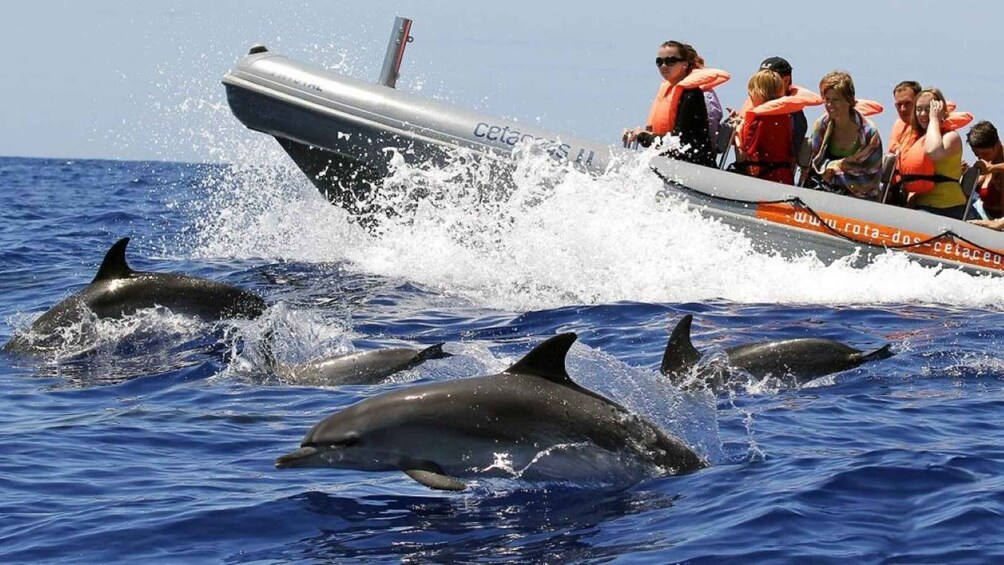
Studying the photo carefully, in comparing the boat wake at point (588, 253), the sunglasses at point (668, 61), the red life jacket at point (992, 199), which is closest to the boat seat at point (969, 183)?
the red life jacket at point (992, 199)

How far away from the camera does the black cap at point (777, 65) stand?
13586mm

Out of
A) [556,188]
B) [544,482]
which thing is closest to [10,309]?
[556,188]

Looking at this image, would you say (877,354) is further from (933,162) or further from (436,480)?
(933,162)

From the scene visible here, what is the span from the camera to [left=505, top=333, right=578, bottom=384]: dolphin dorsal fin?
5777mm

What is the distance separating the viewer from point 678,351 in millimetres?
7812

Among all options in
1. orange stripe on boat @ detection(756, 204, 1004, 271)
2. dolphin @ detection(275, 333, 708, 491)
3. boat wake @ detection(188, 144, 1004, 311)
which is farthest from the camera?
orange stripe on boat @ detection(756, 204, 1004, 271)

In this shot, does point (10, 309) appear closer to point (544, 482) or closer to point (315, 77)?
point (315, 77)

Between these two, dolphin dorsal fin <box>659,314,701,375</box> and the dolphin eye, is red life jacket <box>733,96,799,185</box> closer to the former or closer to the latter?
dolphin dorsal fin <box>659,314,701,375</box>

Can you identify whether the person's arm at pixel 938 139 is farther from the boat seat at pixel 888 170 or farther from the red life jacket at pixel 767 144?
the red life jacket at pixel 767 144

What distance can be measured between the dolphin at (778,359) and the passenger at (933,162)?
4.66 m

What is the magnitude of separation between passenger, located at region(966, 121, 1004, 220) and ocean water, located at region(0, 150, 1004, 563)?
1.48m

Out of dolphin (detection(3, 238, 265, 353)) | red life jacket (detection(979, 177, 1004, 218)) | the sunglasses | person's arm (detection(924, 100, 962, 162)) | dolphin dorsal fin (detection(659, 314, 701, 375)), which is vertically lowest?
dolphin (detection(3, 238, 265, 353))

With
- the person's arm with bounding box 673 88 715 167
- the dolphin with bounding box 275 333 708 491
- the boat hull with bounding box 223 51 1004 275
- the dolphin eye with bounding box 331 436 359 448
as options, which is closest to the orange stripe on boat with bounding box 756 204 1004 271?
the boat hull with bounding box 223 51 1004 275

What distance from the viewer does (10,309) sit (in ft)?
39.2
